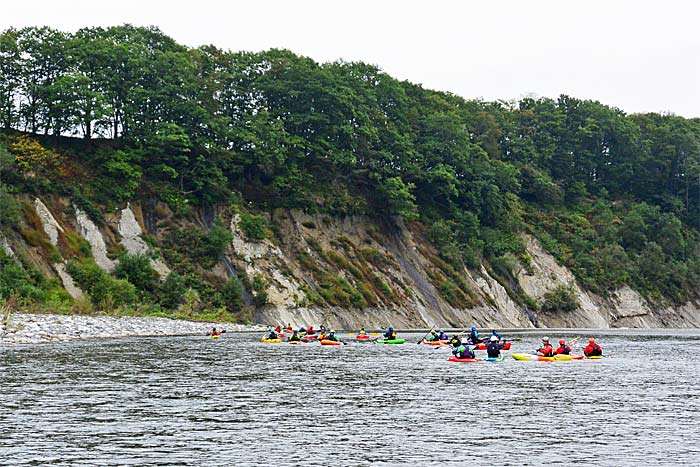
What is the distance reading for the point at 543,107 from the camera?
145 m

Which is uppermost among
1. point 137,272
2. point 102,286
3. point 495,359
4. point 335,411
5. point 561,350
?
point 137,272

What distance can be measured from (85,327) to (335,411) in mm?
38611

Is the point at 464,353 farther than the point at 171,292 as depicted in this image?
No

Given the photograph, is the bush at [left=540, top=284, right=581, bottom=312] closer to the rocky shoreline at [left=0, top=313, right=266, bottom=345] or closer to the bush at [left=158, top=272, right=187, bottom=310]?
the rocky shoreline at [left=0, top=313, right=266, bottom=345]

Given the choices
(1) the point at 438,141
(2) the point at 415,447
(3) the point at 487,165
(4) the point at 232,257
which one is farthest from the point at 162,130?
(2) the point at 415,447

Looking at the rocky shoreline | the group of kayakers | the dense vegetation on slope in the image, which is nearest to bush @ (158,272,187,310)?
the dense vegetation on slope

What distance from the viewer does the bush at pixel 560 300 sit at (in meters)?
107

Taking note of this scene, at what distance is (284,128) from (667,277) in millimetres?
58210

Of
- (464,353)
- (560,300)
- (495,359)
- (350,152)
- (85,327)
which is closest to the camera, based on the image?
(464,353)

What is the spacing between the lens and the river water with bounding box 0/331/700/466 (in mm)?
22656

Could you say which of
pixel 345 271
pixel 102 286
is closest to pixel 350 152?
pixel 345 271

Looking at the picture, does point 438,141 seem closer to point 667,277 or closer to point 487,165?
point 487,165

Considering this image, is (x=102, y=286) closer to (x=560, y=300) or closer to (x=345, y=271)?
(x=345, y=271)

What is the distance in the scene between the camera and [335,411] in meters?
29.7
